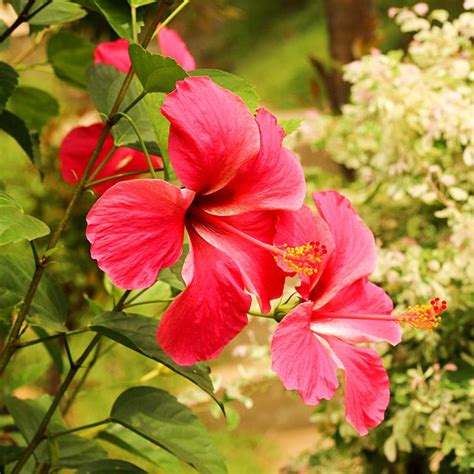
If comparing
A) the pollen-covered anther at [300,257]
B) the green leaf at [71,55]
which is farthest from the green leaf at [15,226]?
the green leaf at [71,55]

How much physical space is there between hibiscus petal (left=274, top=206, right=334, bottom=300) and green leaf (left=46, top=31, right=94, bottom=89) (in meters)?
0.45

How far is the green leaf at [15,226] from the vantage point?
0.55 metres

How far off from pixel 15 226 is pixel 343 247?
0.24 metres

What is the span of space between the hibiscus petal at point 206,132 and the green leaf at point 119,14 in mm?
133

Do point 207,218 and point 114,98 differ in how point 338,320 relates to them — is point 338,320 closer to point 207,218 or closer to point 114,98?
point 207,218

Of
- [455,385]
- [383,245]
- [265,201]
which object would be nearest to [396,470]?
[455,385]

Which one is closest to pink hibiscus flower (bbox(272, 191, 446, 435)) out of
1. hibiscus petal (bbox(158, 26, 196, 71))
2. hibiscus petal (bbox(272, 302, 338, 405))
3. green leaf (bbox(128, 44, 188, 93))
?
hibiscus petal (bbox(272, 302, 338, 405))

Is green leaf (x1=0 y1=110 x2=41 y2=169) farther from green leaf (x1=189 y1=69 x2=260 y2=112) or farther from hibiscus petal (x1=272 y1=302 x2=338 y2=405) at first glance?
hibiscus petal (x1=272 y1=302 x2=338 y2=405)

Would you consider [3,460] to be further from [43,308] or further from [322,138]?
[322,138]

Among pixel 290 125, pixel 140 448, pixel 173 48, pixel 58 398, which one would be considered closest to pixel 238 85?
pixel 290 125

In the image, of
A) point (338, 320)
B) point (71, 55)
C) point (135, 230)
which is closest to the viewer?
point (135, 230)

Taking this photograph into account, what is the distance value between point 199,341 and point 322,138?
1092 mm

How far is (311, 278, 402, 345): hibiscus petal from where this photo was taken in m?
0.63

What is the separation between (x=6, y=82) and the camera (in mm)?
771
